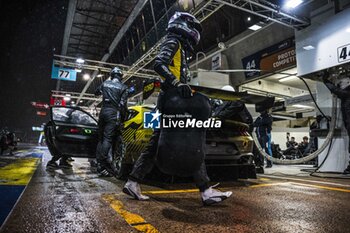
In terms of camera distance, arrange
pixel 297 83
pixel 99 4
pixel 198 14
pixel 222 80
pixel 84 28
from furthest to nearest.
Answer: pixel 84 28
pixel 99 4
pixel 297 83
pixel 222 80
pixel 198 14

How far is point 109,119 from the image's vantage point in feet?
15.4

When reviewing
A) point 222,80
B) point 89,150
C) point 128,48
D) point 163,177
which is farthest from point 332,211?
point 128,48

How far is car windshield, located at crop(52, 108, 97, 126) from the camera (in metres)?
5.61

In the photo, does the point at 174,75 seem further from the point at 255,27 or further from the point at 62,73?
the point at 62,73

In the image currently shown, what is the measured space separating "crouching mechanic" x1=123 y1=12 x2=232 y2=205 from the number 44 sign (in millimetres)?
4117

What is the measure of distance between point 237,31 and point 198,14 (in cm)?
408

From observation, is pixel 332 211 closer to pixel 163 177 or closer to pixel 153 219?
pixel 153 219

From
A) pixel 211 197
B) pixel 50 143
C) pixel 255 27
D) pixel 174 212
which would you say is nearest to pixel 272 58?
pixel 255 27

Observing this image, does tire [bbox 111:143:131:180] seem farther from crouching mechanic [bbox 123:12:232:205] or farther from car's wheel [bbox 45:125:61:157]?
car's wheel [bbox 45:125:61:157]

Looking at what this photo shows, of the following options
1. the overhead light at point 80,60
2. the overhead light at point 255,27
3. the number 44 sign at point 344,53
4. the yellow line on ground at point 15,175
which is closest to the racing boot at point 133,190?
the yellow line on ground at point 15,175

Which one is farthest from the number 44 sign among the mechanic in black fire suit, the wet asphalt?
the wet asphalt

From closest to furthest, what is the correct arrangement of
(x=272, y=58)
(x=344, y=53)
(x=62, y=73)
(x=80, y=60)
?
(x=344, y=53)
(x=272, y=58)
(x=80, y=60)
(x=62, y=73)

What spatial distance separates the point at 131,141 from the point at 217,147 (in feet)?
4.38

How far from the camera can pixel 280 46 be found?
10.4 meters
